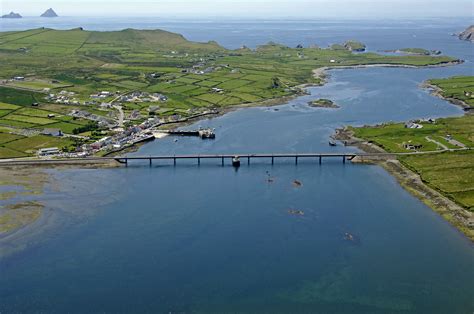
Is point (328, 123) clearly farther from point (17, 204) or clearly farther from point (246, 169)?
point (17, 204)

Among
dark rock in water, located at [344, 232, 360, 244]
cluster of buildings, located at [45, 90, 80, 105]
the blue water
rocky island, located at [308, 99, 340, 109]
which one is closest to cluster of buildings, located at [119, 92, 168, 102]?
cluster of buildings, located at [45, 90, 80, 105]

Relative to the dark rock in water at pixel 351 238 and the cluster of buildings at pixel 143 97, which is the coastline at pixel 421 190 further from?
the cluster of buildings at pixel 143 97

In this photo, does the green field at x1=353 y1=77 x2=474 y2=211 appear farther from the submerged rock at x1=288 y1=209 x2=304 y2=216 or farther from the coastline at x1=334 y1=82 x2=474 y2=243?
the submerged rock at x1=288 y1=209 x2=304 y2=216

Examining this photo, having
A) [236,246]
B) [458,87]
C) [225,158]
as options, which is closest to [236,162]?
[225,158]

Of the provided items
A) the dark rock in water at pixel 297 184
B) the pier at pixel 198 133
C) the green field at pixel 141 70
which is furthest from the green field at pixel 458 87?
the dark rock in water at pixel 297 184

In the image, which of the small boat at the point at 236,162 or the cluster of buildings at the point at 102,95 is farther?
the cluster of buildings at the point at 102,95

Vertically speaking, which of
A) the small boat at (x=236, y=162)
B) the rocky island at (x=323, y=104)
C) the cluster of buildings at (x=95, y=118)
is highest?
the rocky island at (x=323, y=104)

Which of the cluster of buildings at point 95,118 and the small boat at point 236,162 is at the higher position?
the cluster of buildings at point 95,118
